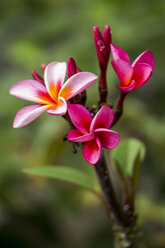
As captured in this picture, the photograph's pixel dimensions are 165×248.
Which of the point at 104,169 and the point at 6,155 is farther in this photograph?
the point at 6,155

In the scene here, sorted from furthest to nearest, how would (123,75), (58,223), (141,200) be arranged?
1. (58,223)
2. (141,200)
3. (123,75)

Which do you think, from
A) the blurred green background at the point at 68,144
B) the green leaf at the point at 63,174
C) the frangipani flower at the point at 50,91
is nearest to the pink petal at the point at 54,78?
the frangipani flower at the point at 50,91

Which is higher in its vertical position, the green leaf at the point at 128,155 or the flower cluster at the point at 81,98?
the flower cluster at the point at 81,98

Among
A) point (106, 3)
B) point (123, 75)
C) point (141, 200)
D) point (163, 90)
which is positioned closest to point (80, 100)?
point (123, 75)

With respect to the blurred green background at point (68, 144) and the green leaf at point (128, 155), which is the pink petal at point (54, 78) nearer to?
the green leaf at point (128, 155)

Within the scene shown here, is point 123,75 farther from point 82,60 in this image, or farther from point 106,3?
point 106,3

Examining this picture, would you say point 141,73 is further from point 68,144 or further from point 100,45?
point 68,144

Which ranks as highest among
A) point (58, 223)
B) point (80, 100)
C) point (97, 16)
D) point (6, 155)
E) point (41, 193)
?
point (80, 100)
